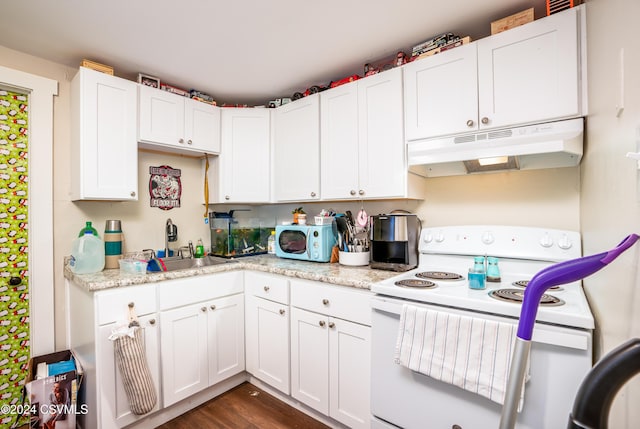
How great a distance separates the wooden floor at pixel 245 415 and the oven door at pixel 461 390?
2.22ft

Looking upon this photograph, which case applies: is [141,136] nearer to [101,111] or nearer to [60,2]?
[101,111]

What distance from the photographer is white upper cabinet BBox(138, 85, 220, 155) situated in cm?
218

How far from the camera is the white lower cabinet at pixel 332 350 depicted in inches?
64.6

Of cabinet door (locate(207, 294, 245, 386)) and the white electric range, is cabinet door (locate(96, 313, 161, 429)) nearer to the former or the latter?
cabinet door (locate(207, 294, 245, 386))

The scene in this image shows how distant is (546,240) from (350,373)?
127 cm

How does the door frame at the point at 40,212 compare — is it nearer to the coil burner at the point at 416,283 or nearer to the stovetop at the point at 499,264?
the stovetop at the point at 499,264

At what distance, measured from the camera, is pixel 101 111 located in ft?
6.50

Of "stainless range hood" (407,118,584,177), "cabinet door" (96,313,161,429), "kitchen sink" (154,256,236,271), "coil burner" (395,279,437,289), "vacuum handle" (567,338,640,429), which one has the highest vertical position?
"stainless range hood" (407,118,584,177)

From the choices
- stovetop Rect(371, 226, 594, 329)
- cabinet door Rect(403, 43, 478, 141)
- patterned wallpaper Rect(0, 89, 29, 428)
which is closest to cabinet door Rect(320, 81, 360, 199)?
cabinet door Rect(403, 43, 478, 141)

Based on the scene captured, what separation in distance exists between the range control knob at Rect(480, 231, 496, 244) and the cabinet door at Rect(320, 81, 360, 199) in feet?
2.76

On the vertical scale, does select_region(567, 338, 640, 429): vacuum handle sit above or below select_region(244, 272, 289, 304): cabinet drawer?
above

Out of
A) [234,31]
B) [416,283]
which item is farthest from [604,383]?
[234,31]

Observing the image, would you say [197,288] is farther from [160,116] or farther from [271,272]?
[160,116]

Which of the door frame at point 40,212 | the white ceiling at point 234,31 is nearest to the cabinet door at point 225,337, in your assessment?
the door frame at point 40,212
